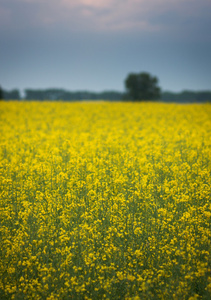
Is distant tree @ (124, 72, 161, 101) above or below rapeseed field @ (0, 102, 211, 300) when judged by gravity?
above

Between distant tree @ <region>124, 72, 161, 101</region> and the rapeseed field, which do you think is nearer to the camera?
the rapeseed field

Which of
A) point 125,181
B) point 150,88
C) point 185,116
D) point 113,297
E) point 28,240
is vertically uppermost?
point 150,88

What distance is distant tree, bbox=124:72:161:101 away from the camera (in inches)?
2157

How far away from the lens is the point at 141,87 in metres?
55.0

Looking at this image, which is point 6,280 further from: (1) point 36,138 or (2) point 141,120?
(2) point 141,120

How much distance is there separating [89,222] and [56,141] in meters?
6.84

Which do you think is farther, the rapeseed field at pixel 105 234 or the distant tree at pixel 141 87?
the distant tree at pixel 141 87

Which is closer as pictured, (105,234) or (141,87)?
(105,234)

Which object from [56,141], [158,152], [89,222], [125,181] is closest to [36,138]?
[56,141]

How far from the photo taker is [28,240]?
16.4 feet

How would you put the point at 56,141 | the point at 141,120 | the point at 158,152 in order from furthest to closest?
1. the point at 141,120
2. the point at 56,141
3. the point at 158,152

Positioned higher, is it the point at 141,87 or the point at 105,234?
the point at 141,87

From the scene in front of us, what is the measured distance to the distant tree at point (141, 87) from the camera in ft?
180

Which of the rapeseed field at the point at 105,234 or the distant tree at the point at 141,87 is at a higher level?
the distant tree at the point at 141,87
